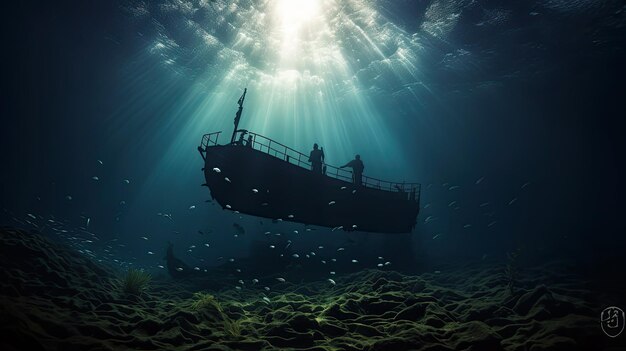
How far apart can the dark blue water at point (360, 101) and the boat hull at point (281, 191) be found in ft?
6.86

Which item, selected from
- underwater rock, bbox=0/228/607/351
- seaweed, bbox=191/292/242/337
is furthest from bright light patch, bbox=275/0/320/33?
seaweed, bbox=191/292/242/337

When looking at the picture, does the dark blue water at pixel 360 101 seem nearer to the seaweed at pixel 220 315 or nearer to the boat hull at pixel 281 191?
the boat hull at pixel 281 191

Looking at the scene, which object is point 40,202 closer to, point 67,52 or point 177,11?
point 67,52

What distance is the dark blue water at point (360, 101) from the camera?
2364 cm

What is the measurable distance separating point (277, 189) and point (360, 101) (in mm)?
31858

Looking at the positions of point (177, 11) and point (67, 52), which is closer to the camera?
point (177, 11)

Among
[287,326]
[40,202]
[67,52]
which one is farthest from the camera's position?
[40,202]

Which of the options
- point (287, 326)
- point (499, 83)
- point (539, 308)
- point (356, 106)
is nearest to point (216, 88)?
point (356, 106)

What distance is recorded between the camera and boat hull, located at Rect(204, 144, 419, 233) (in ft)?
46.0

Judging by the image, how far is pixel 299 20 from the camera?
24.1 metres

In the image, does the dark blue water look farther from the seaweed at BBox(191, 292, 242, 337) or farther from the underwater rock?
the seaweed at BBox(191, 292, 242, 337)

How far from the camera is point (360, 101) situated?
43000mm

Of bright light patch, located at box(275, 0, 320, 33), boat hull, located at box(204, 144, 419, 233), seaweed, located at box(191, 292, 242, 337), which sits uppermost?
bright light patch, located at box(275, 0, 320, 33)

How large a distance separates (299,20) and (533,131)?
3940 cm
